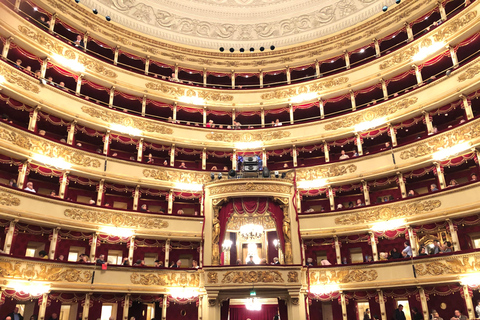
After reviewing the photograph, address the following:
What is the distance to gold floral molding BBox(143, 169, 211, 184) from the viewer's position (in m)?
21.5

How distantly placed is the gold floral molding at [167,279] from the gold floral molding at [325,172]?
866 centimetres

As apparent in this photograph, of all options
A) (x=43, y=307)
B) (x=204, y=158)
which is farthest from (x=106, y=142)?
(x=43, y=307)

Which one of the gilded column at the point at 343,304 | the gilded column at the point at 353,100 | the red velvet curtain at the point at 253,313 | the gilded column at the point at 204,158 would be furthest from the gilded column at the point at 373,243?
the gilded column at the point at 204,158

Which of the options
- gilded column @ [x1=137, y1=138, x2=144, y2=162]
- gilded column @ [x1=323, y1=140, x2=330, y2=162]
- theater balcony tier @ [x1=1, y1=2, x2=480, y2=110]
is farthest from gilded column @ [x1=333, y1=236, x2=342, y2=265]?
gilded column @ [x1=137, y1=138, x2=144, y2=162]

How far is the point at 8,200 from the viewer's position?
15914mm

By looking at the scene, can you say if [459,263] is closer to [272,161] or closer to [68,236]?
[272,161]

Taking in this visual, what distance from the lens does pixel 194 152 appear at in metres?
23.8

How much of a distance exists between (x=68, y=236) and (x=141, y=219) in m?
3.67

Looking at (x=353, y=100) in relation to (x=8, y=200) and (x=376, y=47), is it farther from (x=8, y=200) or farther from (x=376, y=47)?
(x=8, y=200)

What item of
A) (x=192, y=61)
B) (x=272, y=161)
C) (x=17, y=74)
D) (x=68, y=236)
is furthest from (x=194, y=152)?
(x=17, y=74)

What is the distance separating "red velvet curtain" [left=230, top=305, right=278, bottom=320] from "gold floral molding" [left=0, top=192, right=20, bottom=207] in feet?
38.4

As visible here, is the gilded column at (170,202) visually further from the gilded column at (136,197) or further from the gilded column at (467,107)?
the gilded column at (467,107)

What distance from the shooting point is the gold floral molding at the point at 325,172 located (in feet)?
70.7

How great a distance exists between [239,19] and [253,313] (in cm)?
2092
